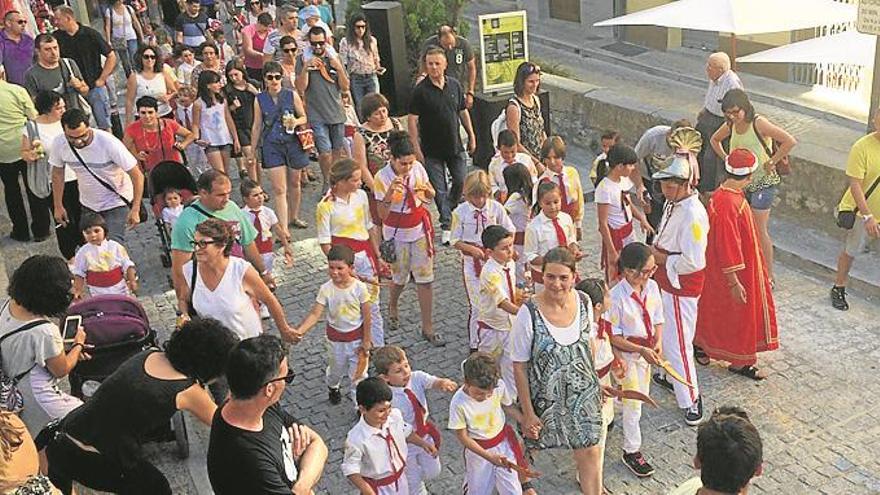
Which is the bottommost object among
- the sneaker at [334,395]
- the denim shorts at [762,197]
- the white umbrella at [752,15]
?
the sneaker at [334,395]

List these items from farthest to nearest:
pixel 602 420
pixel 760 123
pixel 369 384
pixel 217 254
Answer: pixel 760 123 < pixel 217 254 < pixel 602 420 < pixel 369 384

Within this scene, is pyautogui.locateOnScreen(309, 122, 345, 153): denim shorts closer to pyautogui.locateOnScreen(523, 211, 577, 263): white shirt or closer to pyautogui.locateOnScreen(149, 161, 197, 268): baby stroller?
pyautogui.locateOnScreen(149, 161, 197, 268): baby stroller

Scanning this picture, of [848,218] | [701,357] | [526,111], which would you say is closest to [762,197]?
[848,218]

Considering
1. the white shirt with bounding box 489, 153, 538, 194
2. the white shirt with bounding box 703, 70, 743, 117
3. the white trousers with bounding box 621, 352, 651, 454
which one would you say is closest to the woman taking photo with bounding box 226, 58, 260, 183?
the white shirt with bounding box 489, 153, 538, 194

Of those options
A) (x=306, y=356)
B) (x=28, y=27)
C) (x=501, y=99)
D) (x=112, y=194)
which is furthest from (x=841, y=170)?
(x=28, y=27)

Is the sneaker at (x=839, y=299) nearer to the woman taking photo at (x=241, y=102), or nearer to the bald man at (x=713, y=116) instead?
the bald man at (x=713, y=116)

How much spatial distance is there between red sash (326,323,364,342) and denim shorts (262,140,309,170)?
3146mm

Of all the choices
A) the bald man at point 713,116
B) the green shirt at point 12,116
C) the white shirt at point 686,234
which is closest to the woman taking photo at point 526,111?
the bald man at point 713,116

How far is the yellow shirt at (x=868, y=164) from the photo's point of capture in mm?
7727

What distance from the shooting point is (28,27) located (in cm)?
1266

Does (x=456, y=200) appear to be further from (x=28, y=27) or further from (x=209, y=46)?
(x=28, y=27)

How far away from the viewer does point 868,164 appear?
7754 mm

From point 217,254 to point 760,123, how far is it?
4.57 metres

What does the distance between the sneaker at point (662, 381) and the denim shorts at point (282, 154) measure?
4.27m
